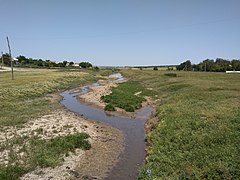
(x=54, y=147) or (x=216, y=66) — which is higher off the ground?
(x=216, y=66)

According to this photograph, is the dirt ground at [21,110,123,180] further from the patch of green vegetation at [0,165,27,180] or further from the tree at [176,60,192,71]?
the tree at [176,60,192,71]

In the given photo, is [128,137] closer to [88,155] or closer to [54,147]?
[88,155]

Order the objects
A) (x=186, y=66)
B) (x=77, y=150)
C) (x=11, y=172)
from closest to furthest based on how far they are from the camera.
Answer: (x=11, y=172) → (x=77, y=150) → (x=186, y=66)

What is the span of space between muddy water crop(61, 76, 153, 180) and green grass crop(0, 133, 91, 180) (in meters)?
3.08

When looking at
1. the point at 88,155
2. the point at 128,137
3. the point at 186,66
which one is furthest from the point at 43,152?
the point at 186,66

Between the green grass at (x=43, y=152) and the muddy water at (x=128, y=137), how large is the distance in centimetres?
308

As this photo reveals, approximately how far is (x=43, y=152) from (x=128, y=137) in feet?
24.8

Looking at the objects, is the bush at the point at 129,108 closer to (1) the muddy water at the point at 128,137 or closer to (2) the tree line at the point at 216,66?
(1) the muddy water at the point at 128,137

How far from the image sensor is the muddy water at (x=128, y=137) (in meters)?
13.3

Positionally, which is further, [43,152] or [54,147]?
[54,147]

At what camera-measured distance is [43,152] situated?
14.6 m

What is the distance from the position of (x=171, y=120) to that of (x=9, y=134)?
13.1 metres

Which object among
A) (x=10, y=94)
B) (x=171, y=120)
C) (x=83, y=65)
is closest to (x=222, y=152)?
(x=171, y=120)

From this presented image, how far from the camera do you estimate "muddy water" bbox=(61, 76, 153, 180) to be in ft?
43.7
